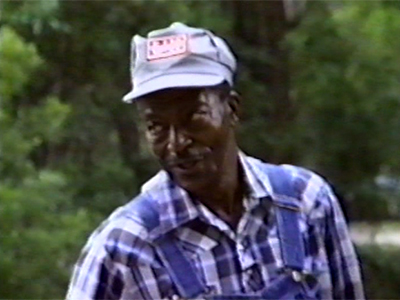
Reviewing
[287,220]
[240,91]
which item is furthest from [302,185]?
[240,91]

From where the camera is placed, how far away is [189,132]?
1106 mm

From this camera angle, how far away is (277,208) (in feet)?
3.80

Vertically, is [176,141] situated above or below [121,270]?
above

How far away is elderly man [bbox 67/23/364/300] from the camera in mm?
1080

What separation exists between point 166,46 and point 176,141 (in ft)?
0.36

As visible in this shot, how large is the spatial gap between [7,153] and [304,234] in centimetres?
139

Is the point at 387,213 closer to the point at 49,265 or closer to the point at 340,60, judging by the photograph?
the point at 340,60

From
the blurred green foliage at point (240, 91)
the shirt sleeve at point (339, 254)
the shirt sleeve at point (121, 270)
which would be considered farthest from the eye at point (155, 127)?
the blurred green foliage at point (240, 91)

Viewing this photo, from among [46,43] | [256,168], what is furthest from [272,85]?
[256,168]

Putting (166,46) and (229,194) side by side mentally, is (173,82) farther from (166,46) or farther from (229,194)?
(229,194)

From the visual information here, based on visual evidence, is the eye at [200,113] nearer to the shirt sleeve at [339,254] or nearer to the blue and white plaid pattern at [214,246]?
the blue and white plaid pattern at [214,246]

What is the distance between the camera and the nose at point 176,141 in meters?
1.10

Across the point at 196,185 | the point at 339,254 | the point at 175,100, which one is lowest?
the point at 339,254

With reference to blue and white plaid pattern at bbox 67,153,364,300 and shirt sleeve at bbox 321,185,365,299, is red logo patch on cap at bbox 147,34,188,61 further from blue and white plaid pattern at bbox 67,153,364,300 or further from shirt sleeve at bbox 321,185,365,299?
shirt sleeve at bbox 321,185,365,299
